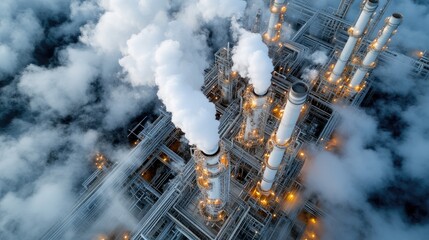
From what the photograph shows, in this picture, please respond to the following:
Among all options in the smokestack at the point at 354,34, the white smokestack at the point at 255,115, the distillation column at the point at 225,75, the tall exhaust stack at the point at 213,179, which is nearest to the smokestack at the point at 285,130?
the white smokestack at the point at 255,115

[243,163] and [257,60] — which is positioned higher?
[257,60]

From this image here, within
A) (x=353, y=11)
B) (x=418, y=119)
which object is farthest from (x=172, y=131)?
(x=353, y=11)

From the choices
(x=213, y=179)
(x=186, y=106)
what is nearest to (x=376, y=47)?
(x=213, y=179)

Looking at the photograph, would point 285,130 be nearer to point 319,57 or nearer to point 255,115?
point 255,115

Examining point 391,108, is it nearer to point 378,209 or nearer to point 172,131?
point 378,209

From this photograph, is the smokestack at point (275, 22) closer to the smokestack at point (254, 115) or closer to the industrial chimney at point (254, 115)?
the industrial chimney at point (254, 115)
